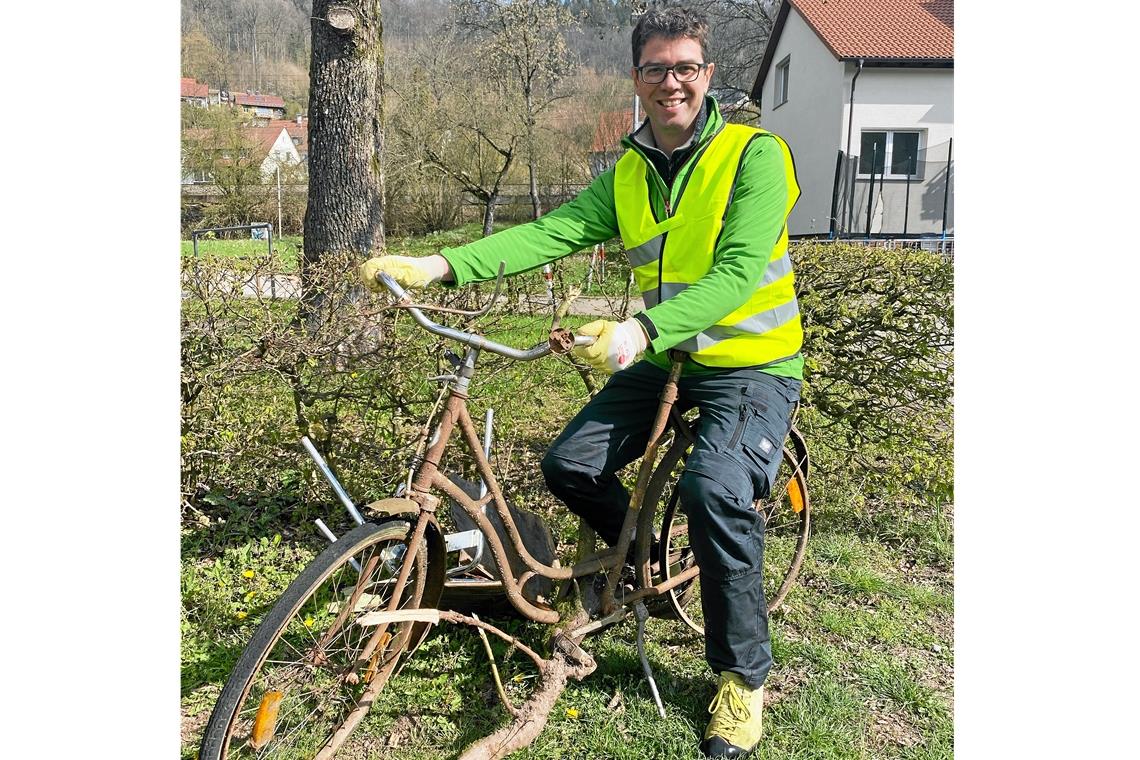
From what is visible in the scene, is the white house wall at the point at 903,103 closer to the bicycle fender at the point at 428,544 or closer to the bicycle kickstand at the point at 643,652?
the bicycle kickstand at the point at 643,652

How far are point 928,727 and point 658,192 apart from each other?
212 cm

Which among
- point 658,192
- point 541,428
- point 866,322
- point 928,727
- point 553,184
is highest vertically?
point 553,184

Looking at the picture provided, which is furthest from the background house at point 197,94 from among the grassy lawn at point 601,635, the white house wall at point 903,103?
the grassy lawn at point 601,635

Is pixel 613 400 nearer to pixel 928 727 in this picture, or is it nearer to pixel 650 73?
pixel 650 73

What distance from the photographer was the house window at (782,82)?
26.5 meters

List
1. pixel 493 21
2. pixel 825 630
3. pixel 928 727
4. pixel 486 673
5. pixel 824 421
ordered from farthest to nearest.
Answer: pixel 493 21 < pixel 824 421 < pixel 825 630 < pixel 486 673 < pixel 928 727

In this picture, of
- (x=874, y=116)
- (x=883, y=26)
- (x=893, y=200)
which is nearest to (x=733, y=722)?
(x=893, y=200)

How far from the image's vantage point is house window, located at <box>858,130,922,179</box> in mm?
21203

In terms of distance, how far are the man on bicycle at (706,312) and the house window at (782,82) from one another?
2520cm

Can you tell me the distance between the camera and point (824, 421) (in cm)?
515

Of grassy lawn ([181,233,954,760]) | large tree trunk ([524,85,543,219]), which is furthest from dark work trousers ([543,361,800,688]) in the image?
→ large tree trunk ([524,85,543,219])

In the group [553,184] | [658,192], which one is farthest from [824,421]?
[553,184]

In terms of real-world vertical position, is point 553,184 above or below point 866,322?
above

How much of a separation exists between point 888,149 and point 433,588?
21.4m
